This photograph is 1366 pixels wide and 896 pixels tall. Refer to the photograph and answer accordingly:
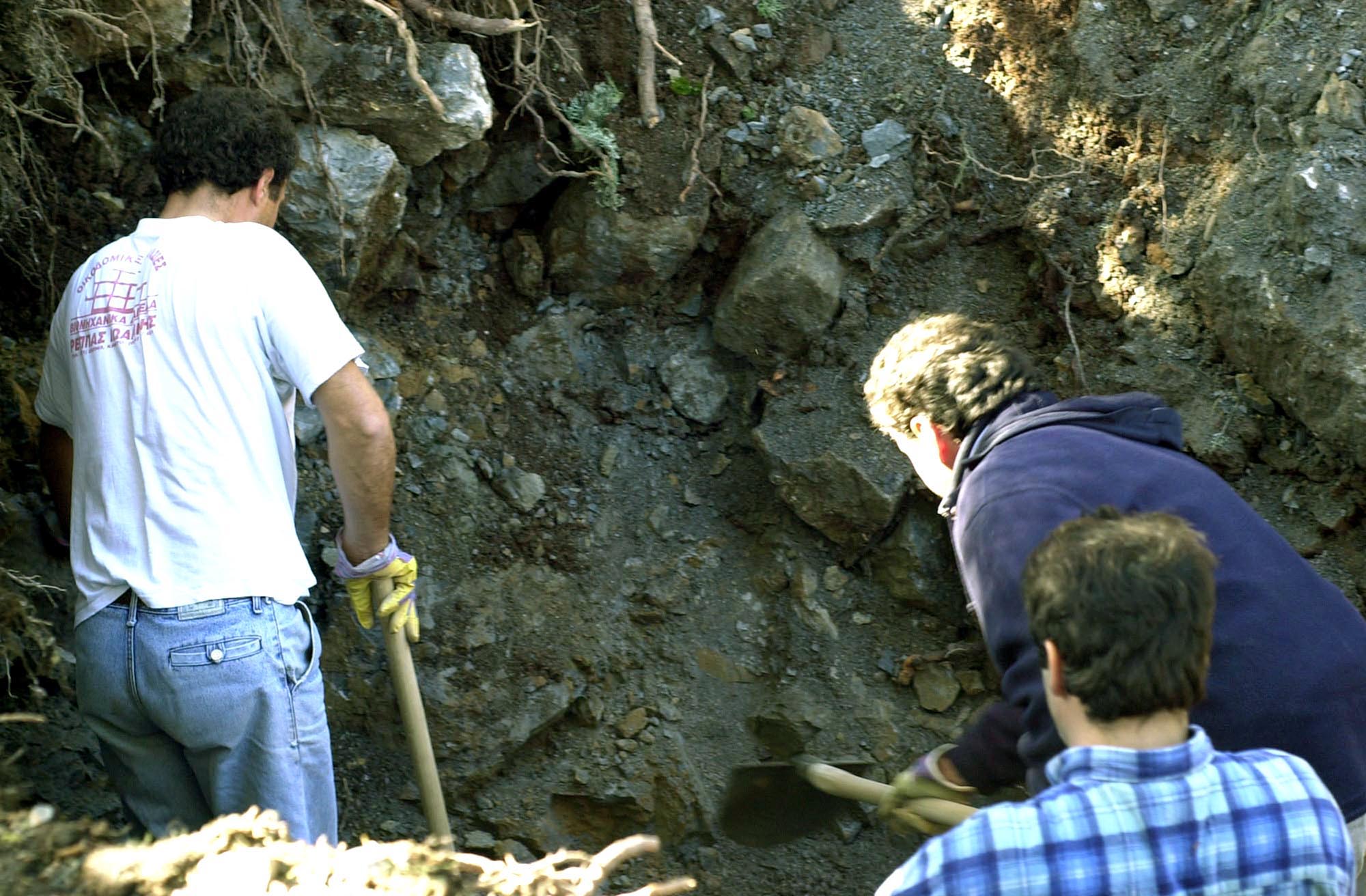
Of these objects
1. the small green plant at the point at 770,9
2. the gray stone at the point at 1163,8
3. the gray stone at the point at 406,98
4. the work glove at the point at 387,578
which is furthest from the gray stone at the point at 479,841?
the gray stone at the point at 1163,8

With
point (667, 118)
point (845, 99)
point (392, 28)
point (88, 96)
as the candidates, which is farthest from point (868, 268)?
point (88, 96)

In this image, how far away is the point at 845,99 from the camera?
3.46 meters

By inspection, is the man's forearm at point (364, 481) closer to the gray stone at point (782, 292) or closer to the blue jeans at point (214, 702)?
the blue jeans at point (214, 702)

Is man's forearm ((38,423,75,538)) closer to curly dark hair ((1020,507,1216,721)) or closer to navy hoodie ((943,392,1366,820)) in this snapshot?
navy hoodie ((943,392,1366,820))

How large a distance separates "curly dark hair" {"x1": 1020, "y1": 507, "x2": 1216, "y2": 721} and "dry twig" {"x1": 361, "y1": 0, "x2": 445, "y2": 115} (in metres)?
2.27

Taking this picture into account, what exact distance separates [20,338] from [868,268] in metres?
2.30

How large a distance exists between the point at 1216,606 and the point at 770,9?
2.54 m

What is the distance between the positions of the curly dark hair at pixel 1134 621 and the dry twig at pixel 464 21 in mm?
2434

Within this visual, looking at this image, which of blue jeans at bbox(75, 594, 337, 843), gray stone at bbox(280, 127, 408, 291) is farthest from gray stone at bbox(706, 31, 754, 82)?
blue jeans at bbox(75, 594, 337, 843)

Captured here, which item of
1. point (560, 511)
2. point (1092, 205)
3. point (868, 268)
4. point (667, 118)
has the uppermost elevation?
point (667, 118)

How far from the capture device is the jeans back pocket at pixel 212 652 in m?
1.82

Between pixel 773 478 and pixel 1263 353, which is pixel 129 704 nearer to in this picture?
pixel 773 478

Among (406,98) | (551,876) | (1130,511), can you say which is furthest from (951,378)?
(406,98)

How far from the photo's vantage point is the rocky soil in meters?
2.89
